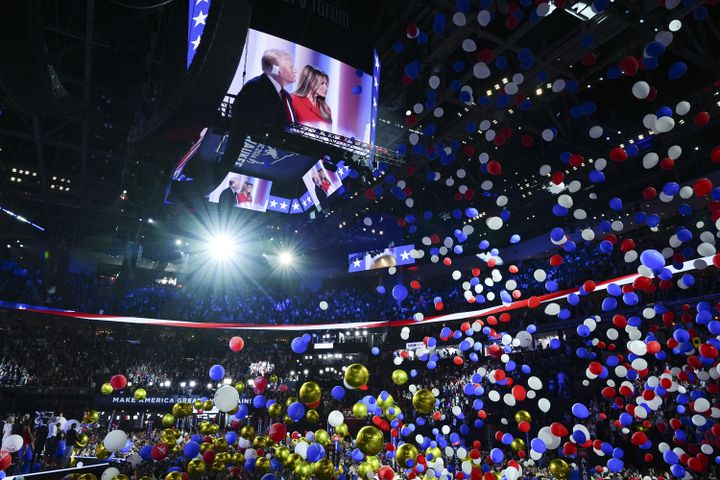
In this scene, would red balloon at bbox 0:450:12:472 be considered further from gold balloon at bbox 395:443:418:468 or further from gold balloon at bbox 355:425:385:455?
gold balloon at bbox 395:443:418:468

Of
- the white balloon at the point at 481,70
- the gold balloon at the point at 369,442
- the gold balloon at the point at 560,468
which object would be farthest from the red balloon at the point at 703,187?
the gold balloon at the point at 369,442

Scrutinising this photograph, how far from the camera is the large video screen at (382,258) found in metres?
18.6

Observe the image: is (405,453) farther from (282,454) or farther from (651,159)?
(651,159)

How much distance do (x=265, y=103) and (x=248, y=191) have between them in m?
6.69

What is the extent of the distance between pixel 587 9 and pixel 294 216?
967cm

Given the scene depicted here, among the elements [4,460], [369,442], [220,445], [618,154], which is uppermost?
[618,154]

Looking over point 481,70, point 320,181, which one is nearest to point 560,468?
point 481,70

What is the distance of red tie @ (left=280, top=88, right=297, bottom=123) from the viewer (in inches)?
260

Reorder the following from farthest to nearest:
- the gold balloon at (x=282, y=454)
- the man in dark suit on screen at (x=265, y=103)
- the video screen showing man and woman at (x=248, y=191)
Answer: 1. the video screen showing man and woman at (x=248, y=191)
2. the gold balloon at (x=282, y=454)
3. the man in dark suit on screen at (x=265, y=103)

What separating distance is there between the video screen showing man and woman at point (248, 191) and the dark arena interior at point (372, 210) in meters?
0.08

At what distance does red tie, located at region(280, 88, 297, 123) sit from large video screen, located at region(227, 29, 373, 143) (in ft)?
0.17

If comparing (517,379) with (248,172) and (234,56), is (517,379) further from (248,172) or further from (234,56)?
(234,56)

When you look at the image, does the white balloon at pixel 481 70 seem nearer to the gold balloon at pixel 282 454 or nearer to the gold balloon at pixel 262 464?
the gold balloon at pixel 282 454

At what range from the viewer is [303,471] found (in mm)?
5199
